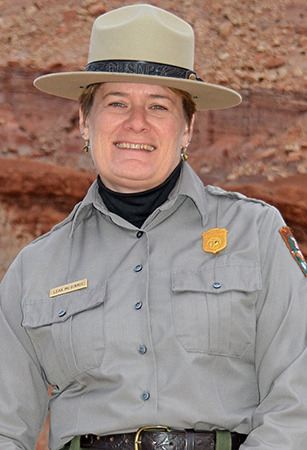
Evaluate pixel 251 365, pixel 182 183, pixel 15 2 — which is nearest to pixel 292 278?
pixel 251 365

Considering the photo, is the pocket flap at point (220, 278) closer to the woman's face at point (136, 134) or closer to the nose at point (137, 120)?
the woman's face at point (136, 134)

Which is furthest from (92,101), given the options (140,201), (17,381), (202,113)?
(202,113)

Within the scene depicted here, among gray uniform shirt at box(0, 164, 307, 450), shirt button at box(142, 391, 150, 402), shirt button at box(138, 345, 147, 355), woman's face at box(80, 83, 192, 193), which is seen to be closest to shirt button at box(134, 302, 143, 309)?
gray uniform shirt at box(0, 164, 307, 450)

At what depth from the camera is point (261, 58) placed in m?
3.95

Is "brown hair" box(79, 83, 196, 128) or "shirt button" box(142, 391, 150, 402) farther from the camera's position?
"brown hair" box(79, 83, 196, 128)

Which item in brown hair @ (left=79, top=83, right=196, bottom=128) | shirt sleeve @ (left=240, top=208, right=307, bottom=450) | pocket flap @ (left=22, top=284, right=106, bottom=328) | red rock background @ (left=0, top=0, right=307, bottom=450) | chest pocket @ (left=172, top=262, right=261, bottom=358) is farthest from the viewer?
red rock background @ (left=0, top=0, right=307, bottom=450)

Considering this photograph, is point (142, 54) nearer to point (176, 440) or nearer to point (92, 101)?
point (92, 101)

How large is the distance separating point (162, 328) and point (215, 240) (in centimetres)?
27

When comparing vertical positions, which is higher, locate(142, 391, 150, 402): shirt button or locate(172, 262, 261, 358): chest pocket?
locate(172, 262, 261, 358): chest pocket

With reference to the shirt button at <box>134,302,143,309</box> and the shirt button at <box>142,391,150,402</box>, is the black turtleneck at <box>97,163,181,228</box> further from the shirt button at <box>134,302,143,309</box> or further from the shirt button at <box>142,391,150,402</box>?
the shirt button at <box>142,391,150,402</box>

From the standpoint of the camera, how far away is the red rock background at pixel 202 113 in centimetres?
384

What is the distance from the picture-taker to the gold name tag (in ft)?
7.74

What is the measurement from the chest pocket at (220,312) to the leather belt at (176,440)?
0.20 m

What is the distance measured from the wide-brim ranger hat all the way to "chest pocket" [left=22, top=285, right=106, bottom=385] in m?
0.58
